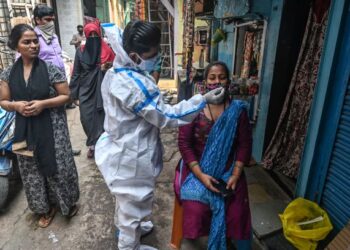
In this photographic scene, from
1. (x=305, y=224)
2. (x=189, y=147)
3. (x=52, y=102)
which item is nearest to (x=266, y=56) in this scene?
(x=189, y=147)

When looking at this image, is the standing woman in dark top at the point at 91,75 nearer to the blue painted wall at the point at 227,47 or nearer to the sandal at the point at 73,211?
the sandal at the point at 73,211

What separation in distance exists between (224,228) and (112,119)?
103 centimetres

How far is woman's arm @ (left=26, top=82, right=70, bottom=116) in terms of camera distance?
2.04 metres

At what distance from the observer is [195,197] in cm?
182

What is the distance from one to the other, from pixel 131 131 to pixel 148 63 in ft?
1.39

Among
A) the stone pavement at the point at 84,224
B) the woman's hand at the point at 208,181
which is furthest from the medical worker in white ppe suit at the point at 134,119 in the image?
the stone pavement at the point at 84,224

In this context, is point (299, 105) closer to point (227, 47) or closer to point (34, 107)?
point (227, 47)

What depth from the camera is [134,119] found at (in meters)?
1.61

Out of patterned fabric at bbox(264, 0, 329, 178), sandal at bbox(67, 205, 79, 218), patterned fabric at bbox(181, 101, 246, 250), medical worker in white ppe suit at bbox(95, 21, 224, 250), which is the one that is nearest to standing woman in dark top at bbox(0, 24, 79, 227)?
sandal at bbox(67, 205, 79, 218)

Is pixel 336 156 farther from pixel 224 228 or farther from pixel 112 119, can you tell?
pixel 112 119

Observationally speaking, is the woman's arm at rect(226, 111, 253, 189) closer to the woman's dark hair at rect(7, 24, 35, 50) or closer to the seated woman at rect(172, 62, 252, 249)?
the seated woman at rect(172, 62, 252, 249)

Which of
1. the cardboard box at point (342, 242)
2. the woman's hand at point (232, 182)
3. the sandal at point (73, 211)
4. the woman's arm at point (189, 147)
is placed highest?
the woman's arm at point (189, 147)

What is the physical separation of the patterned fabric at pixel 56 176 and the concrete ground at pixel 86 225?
182 millimetres

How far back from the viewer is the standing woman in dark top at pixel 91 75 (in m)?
3.37
